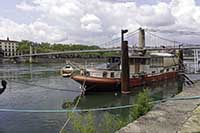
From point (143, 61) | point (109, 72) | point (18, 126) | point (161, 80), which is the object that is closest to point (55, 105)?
point (18, 126)

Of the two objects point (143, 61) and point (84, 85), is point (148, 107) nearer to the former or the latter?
point (84, 85)

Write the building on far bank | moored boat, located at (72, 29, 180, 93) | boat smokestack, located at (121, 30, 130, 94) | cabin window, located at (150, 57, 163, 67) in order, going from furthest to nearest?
the building on far bank, cabin window, located at (150, 57, 163, 67), moored boat, located at (72, 29, 180, 93), boat smokestack, located at (121, 30, 130, 94)

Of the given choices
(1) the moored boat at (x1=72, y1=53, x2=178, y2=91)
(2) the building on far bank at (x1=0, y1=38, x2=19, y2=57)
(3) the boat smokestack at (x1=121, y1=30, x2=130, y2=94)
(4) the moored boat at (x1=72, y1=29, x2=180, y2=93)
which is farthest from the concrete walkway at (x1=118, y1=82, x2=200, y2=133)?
(2) the building on far bank at (x1=0, y1=38, x2=19, y2=57)

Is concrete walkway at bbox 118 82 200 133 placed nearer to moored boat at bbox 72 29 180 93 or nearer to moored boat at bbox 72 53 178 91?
moored boat at bbox 72 29 180 93

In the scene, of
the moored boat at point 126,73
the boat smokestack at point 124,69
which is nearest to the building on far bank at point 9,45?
the moored boat at point 126,73

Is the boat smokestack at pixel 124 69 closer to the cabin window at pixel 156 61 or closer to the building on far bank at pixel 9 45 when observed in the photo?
the cabin window at pixel 156 61

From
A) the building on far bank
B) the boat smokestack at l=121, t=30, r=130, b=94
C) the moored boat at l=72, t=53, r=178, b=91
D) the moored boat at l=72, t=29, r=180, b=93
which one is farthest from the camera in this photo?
the building on far bank

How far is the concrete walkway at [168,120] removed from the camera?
4324 millimetres

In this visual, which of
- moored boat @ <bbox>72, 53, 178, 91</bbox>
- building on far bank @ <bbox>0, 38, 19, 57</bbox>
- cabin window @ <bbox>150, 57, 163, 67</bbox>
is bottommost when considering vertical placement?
moored boat @ <bbox>72, 53, 178, 91</bbox>

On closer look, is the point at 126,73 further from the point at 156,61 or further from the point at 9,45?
the point at 9,45

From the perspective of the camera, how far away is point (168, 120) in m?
4.80

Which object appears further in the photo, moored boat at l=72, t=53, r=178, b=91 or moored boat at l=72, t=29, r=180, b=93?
moored boat at l=72, t=53, r=178, b=91

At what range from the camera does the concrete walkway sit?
4.32 meters

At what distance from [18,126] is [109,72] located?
13980mm
